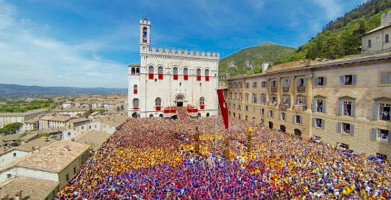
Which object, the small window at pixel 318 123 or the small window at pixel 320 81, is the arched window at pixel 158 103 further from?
the small window at pixel 320 81

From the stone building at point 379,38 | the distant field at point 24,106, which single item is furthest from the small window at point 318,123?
the distant field at point 24,106

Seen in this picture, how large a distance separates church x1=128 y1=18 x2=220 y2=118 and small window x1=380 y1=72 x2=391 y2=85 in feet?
89.8

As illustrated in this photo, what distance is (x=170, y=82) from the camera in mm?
36625

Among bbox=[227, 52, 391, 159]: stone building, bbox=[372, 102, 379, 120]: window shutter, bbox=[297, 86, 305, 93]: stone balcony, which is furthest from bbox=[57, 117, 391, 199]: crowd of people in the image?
bbox=[297, 86, 305, 93]: stone balcony

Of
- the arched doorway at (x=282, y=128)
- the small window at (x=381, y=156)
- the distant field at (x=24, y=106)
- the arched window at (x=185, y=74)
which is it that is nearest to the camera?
the small window at (x=381, y=156)

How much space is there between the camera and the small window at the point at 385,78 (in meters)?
15.2

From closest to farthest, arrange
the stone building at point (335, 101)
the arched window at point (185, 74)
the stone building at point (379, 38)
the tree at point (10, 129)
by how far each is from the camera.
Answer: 1. the stone building at point (335, 101)
2. the stone building at point (379, 38)
3. the arched window at point (185, 74)
4. the tree at point (10, 129)

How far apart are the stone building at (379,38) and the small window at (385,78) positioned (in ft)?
37.1

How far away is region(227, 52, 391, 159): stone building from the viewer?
15.8 meters

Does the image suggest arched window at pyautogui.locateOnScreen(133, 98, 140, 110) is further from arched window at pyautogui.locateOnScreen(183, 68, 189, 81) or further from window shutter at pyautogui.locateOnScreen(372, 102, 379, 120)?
window shutter at pyautogui.locateOnScreen(372, 102, 379, 120)

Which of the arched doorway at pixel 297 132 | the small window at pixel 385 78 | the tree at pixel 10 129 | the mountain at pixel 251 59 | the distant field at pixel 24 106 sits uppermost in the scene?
the mountain at pixel 251 59

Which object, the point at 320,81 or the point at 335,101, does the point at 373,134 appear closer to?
the point at 335,101

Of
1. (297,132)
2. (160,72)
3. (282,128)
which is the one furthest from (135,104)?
(297,132)

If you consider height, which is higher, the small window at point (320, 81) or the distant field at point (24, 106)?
the small window at point (320, 81)
